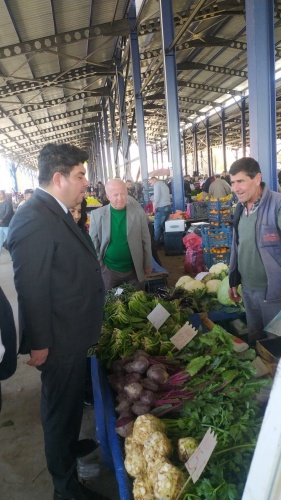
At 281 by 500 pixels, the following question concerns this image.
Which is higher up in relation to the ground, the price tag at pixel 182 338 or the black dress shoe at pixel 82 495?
the price tag at pixel 182 338

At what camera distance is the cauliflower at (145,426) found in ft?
5.04

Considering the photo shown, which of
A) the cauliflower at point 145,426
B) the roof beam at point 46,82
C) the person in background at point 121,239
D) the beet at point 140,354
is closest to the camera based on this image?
the cauliflower at point 145,426

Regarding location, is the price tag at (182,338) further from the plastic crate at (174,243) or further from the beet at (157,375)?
the plastic crate at (174,243)

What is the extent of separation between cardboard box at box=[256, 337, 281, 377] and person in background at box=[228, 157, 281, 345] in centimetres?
47

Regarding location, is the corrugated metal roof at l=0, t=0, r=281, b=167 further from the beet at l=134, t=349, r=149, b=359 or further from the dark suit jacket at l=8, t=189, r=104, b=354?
the beet at l=134, t=349, r=149, b=359

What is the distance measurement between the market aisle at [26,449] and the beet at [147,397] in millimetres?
953

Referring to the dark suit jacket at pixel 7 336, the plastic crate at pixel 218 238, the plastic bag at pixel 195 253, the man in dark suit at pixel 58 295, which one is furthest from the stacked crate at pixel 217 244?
the dark suit jacket at pixel 7 336

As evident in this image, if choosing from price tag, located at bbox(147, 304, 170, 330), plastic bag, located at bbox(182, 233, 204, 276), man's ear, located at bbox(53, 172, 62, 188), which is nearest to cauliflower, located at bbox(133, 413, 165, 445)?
price tag, located at bbox(147, 304, 170, 330)

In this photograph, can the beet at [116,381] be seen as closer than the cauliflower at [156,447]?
No

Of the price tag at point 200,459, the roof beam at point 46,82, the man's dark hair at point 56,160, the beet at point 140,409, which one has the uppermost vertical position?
the roof beam at point 46,82

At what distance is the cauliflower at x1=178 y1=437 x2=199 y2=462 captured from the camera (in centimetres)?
143

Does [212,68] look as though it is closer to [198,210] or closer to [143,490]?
[198,210]

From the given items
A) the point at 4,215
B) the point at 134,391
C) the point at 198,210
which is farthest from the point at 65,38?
the point at 134,391

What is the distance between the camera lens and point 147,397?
5.81 feet
